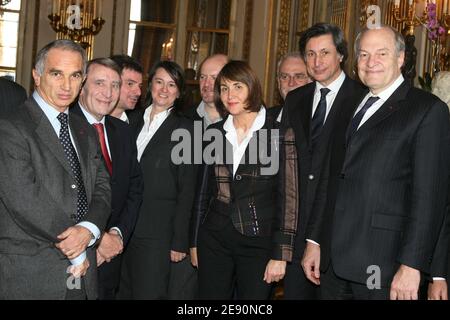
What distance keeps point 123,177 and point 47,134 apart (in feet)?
2.94

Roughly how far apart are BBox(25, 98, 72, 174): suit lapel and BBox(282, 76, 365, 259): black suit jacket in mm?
1145

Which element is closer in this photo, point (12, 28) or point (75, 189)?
point (75, 189)

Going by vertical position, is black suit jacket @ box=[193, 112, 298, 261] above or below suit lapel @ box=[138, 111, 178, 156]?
below

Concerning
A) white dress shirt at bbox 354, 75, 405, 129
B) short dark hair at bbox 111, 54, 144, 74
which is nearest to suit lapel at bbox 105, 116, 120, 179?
short dark hair at bbox 111, 54, 144, 74

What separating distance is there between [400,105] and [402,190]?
33 centimetres

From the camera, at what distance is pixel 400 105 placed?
295cm

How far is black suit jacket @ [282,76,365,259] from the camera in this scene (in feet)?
11.7

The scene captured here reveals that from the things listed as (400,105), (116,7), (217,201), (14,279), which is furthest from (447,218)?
(116,7)

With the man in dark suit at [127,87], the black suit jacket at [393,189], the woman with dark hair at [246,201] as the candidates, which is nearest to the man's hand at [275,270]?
the woman with dark hair at [246,201]

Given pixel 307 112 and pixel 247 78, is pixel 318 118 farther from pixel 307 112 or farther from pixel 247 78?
pixel 247 78

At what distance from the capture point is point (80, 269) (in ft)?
9.83

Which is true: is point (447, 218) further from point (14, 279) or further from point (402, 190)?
point (14, 279)

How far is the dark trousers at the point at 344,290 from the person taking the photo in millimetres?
2949

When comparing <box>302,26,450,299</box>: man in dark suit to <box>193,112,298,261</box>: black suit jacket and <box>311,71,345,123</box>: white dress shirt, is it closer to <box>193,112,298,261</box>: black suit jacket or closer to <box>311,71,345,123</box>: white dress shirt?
<box>193,112,298,261</box>: black suit jacket
